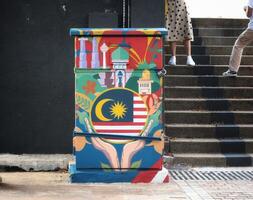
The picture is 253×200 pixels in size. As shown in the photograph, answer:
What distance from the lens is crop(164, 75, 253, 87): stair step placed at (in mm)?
9203

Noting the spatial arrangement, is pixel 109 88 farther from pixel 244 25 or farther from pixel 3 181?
pixel 244 25

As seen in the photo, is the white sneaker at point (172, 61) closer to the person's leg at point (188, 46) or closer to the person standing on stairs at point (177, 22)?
the person standing on stairs at point (177, 22)

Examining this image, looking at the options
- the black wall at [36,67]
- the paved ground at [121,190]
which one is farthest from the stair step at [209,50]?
the paved ground at [121,190]

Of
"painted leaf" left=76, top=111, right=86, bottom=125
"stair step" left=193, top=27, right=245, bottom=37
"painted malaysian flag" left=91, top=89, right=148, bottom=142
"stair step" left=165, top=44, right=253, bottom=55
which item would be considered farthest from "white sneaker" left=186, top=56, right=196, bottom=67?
"painted leaf" left=76, top=111, right=86, bottom=125

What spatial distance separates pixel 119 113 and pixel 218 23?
5.48 meters

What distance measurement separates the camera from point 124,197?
5.89 m

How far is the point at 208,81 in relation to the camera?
9.30 metres

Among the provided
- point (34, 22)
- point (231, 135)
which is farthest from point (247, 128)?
point (34, 22)

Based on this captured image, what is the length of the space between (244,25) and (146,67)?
560cm

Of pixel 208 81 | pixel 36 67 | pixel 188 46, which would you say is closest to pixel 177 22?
pixel 188 46

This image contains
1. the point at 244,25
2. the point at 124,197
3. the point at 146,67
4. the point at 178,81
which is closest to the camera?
the point at 124,197

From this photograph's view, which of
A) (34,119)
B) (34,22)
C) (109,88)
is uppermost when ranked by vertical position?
(34,22)

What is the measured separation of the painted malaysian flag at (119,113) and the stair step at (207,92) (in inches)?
95.1

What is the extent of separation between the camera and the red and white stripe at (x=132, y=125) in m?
6.53
